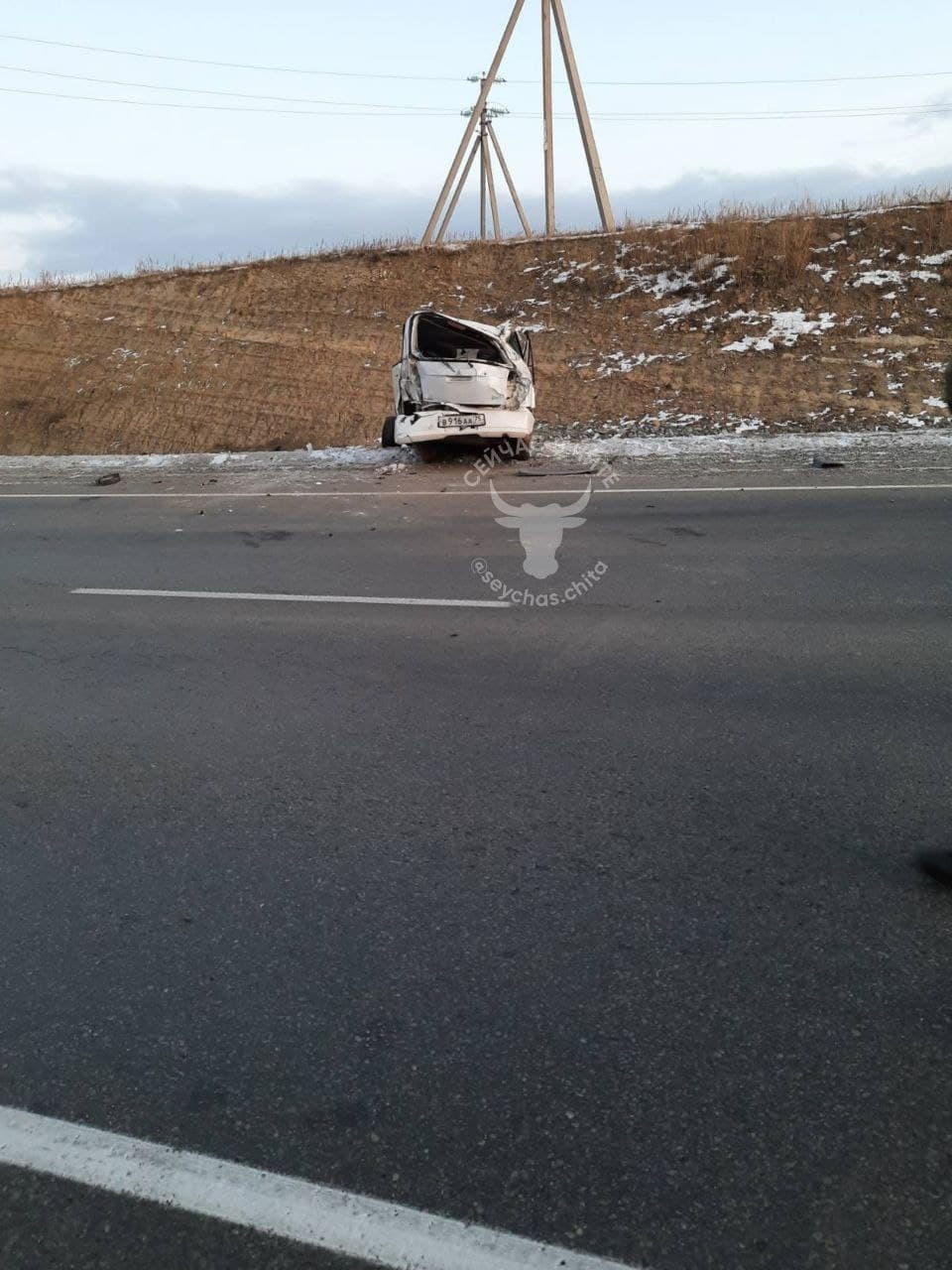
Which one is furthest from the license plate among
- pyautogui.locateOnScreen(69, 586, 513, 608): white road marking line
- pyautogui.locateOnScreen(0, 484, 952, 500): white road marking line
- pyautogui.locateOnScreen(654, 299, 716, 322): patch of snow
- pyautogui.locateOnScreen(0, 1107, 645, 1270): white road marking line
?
pyautogui.locateOnScreen(0, 1107, 645, 1270): white road marking line

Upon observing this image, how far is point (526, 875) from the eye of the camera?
3523 millimetres

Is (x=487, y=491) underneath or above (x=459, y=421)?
underneath

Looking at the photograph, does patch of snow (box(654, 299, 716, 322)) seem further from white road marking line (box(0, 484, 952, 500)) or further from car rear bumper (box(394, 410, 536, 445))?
white road marking line (box(0, 484, 952, 500))

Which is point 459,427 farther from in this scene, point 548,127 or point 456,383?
point 548,127

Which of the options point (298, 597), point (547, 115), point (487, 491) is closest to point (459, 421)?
point (487, 491)

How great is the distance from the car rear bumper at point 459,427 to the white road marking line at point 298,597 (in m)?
5.97

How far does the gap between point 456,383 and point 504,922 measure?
34.6 feet

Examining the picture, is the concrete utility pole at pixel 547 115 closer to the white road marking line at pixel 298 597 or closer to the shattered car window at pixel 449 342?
the shattered car window at pixel 449 342

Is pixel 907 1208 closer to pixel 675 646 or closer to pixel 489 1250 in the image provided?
pixel 489 1250

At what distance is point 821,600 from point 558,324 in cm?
1586

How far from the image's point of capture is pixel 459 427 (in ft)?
42.4

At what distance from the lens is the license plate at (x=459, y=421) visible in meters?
12.9

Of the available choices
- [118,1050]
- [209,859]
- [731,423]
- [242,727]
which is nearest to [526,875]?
[209,859]

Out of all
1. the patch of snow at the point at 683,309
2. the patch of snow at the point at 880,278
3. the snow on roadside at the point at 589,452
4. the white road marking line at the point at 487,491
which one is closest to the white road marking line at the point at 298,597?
the white road marking line at the point at 487,491
